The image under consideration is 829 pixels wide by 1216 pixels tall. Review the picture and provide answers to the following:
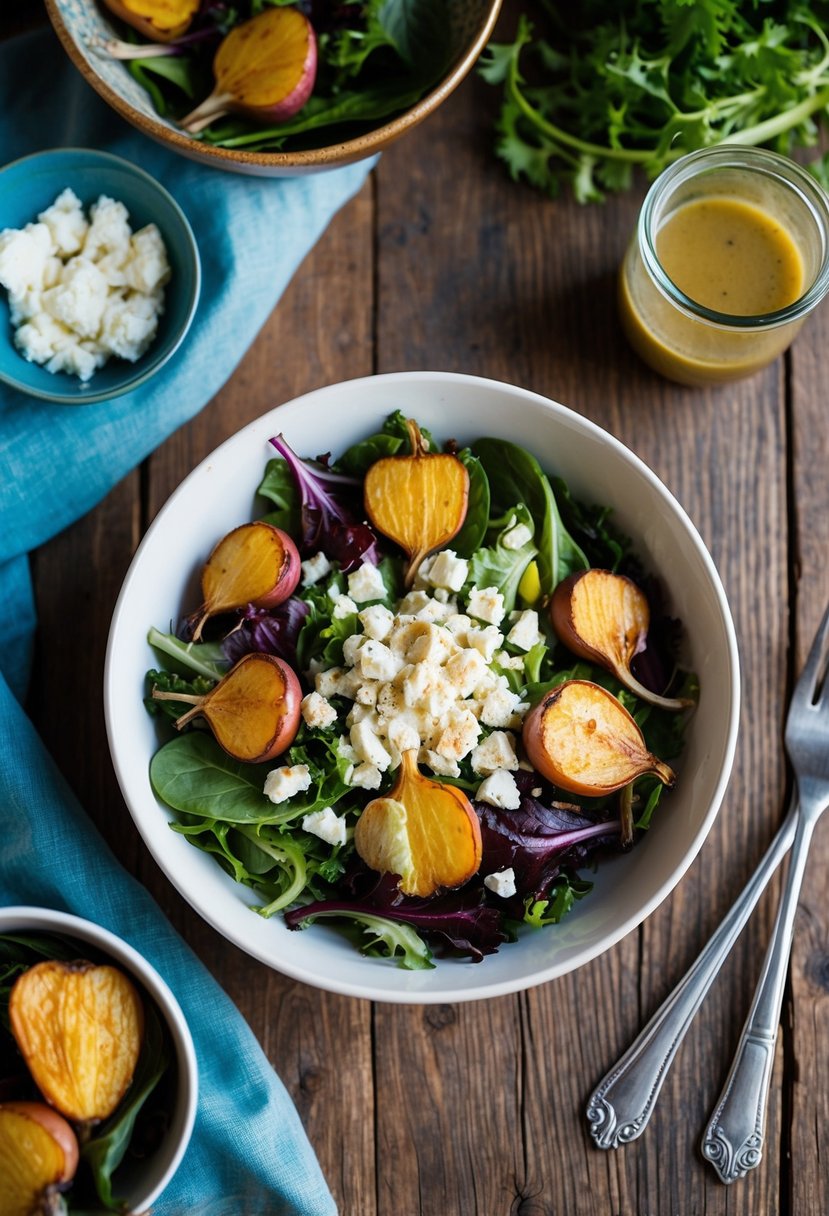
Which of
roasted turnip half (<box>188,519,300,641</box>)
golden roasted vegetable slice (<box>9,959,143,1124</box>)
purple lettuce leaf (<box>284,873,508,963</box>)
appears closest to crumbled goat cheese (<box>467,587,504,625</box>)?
roasted turnip half (<box>188,519,300,641</box>)

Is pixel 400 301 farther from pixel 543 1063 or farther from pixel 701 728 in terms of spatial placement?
pixel 543 1063

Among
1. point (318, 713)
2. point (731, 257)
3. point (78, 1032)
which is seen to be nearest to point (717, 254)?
point (731, 257)

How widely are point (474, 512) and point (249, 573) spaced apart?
0.29 meters

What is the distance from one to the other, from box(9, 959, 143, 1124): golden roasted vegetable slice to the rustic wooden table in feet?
0.86

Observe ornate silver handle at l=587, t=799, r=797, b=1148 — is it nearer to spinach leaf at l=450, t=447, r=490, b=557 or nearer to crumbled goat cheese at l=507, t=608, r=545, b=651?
crumbled goat cheese at l=507, t=608, r=545, b=651

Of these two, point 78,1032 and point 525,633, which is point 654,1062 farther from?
point 78,1032

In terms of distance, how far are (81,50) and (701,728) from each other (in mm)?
1182

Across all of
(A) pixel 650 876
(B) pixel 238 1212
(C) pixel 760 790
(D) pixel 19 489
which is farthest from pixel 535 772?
(D) pixel 19 489

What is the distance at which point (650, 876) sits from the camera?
50.6 inches

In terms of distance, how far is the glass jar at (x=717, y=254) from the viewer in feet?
4.84

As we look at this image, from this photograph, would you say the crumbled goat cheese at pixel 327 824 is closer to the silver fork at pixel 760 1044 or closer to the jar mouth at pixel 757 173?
the silver fork at pixel 760 1044

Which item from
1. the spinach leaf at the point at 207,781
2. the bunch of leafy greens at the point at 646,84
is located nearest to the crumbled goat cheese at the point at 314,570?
the spinach leaf at the point at 207,781

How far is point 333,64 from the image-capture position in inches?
60.9

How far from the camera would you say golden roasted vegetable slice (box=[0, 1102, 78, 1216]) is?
1151mm
